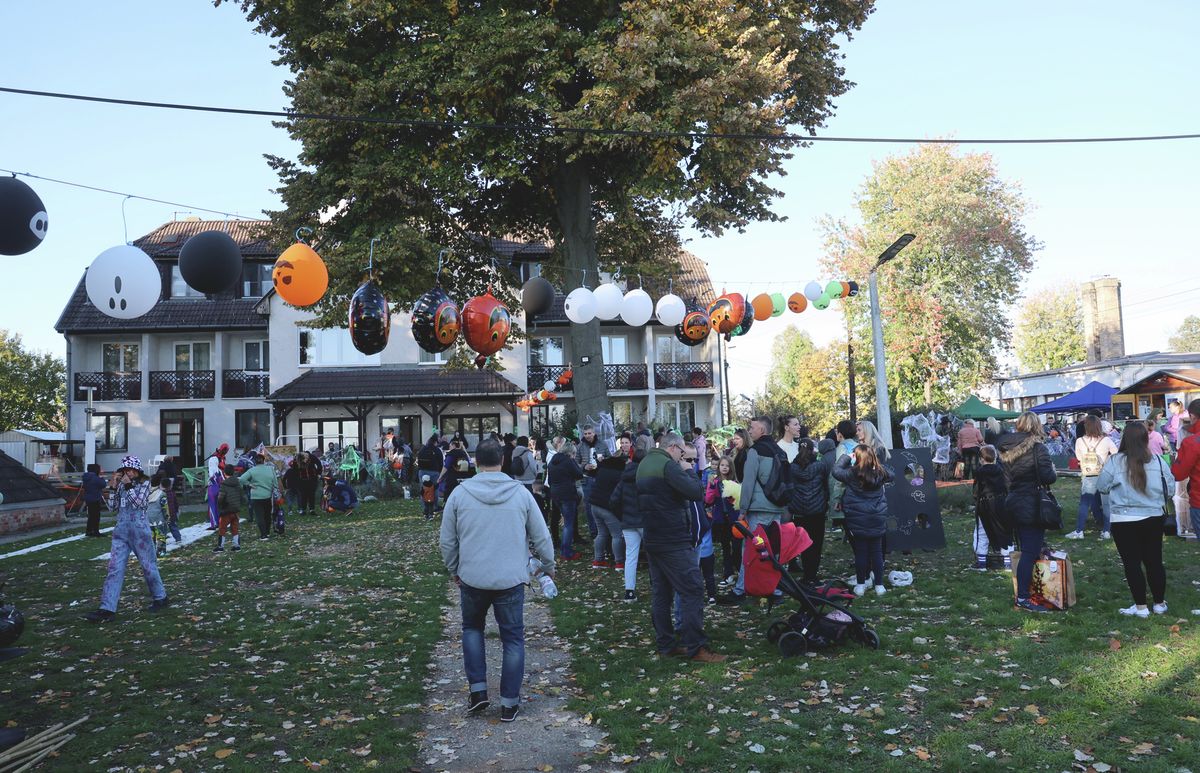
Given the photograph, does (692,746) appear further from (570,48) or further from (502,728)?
(570,48)

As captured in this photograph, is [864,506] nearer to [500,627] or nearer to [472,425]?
[500,627]

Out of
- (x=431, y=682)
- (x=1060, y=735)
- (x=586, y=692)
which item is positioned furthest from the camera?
(x=431, y=682)

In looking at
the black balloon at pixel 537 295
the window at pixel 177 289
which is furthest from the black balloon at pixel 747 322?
the window at pixel 177 289

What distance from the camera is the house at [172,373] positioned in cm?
3444

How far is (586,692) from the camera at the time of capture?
6387 mm

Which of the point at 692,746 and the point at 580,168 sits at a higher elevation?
the point at 580,168

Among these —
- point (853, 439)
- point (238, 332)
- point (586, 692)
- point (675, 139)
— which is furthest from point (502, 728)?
point (238, 332)

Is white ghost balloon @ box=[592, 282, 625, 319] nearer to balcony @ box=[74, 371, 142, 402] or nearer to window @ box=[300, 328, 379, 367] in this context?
window @ box=[300, 328, 379, 367]

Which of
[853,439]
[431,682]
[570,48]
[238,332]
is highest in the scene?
[570,48]

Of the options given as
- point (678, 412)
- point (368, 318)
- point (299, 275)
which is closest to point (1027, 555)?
point (368, 318)

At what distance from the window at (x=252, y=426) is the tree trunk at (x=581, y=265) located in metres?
22.5

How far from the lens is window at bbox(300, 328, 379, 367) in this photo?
33.7 metres

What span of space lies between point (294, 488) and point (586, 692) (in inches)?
681

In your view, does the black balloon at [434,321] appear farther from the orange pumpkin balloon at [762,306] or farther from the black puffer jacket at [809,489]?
the orange pumpkin balloon at [762,306]
